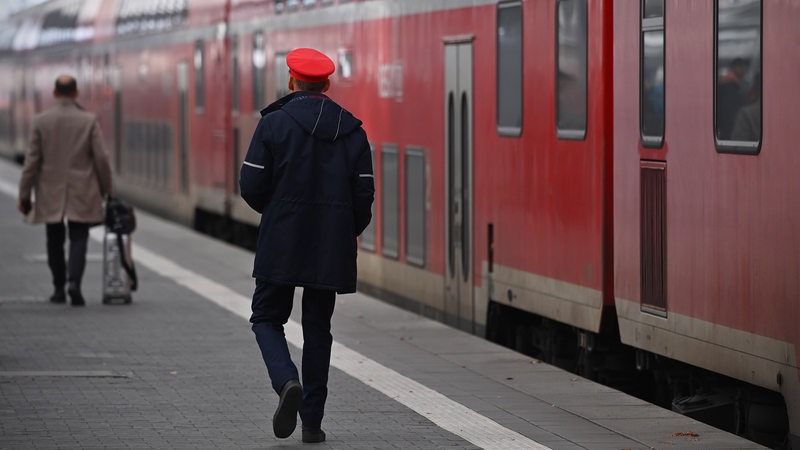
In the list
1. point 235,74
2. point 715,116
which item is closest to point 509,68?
point 715,116

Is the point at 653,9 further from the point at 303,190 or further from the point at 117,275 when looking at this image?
the point at 117,275

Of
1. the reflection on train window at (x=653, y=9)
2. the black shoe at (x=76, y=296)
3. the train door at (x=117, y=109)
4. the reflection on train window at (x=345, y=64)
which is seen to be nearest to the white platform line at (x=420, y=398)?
the black shoe at (x=76, y=296)

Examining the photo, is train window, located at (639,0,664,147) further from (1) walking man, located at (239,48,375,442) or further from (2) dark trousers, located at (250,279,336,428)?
(2) dark trousers, located at (250,279,336,428)

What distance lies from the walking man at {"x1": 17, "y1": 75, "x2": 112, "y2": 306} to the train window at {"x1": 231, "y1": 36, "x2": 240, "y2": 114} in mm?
7784

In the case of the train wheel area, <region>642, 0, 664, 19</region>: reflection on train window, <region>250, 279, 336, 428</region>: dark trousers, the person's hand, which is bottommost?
the train wheel area

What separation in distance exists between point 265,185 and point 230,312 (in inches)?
242

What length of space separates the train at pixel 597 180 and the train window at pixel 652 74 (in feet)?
0.05

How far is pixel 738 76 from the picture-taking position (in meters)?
8.59

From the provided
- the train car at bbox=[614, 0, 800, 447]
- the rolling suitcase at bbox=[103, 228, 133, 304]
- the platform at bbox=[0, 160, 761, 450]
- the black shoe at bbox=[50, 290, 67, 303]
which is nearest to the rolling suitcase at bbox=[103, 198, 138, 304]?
the rolling suitcase at bbox=[103, 228, 133, 304]

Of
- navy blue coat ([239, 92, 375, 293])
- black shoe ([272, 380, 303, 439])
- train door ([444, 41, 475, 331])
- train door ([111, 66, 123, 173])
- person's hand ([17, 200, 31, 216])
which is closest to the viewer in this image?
black shoe ([272, 380, 303, 439])

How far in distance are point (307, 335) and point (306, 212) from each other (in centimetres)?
56

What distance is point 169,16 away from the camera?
27188 millimetres

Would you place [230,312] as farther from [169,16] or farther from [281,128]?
[169,16]

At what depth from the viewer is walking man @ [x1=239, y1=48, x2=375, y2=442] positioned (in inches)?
322
